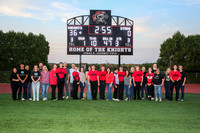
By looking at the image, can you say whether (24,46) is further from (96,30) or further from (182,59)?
(182,59)

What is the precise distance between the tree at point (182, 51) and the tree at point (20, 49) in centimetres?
2152

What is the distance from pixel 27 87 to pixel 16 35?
91.9 ft

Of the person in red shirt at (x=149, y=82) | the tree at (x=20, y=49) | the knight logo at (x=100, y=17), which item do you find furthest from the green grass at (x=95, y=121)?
the tree at (x=20, y=49)

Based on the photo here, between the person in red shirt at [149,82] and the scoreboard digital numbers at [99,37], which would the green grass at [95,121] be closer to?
the person in red shirt at [149,82]

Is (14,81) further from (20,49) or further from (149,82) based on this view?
(20,49)

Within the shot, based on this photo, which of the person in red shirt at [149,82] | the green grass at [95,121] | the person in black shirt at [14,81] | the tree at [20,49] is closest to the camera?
the green grass at [95,121]

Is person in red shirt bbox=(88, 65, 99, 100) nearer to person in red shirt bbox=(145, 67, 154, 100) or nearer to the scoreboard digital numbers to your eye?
person in red shirt bbox=(145, 67, 154, 100)

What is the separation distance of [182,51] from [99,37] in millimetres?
22240

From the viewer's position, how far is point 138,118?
7.21 m

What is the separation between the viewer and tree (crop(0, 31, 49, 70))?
118 feet

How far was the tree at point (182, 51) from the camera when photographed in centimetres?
3684

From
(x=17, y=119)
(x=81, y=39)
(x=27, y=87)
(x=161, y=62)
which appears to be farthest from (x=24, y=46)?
(x=17, y=119)

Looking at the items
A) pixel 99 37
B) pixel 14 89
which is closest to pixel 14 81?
pixel 14 89

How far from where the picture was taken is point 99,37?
20.7 metres
